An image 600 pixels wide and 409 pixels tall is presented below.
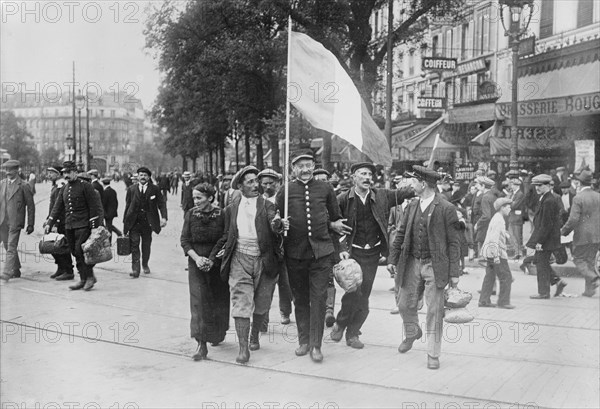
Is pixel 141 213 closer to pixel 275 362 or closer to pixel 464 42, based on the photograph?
pixel 275 362

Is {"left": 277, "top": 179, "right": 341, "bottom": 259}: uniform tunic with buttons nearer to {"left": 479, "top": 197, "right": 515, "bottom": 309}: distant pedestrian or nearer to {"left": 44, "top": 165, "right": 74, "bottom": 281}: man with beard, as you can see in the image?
{"left": 479, "top": 197, "right": 515, "bottom": 309}: distant pedestrian

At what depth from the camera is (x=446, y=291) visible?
276 inches

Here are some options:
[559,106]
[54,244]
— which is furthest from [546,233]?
[559,106]

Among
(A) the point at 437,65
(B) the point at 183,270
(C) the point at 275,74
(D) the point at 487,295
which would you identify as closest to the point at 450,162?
(A) the point at 437,65

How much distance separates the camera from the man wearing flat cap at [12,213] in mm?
11430

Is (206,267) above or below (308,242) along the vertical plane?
below

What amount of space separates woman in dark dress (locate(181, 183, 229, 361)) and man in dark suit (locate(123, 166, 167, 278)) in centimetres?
511

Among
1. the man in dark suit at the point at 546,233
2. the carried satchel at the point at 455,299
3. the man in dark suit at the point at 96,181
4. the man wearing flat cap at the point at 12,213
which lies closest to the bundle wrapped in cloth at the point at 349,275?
the carried satchel at the point at 455,299

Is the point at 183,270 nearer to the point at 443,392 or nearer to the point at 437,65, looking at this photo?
the point at 443,392

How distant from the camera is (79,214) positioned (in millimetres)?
10594

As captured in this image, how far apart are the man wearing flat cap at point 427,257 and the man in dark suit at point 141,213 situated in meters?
5.99

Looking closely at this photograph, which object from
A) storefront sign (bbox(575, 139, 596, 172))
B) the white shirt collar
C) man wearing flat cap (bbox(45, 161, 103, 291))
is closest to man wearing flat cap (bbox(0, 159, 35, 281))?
man wearing flat cap (bbox(45, 161, 103, 291))

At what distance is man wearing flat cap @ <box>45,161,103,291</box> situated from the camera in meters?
10.6

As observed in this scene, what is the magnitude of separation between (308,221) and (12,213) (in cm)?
631
